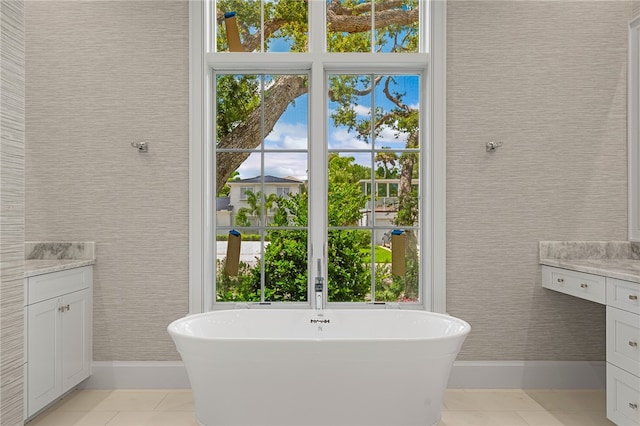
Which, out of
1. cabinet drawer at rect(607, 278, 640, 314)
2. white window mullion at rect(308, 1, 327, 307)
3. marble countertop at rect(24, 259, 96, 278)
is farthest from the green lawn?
marble countertop at rect(24, 259, 96, 278)

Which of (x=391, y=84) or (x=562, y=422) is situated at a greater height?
(x=391, y=84)

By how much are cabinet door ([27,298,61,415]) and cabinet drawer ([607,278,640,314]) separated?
300 cm

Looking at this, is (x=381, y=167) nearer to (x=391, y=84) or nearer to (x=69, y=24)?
(x=391, y=84)

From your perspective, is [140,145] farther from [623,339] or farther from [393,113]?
[623,339]

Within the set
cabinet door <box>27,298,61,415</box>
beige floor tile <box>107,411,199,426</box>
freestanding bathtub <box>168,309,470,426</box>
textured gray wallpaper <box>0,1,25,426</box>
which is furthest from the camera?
beige floor tile <box>107,411,199,426</box>

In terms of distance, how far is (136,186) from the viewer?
3051mm

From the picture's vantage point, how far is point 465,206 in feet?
10.0

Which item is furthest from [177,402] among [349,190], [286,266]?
[349,190]

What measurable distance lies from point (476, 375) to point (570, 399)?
22.3 inches

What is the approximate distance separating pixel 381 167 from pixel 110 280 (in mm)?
1980

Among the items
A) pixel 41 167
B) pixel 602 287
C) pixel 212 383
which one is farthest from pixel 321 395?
pixel 41 167

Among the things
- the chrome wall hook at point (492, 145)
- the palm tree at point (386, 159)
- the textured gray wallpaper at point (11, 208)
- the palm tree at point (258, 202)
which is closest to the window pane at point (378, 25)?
the palm tree at point (386, 159)

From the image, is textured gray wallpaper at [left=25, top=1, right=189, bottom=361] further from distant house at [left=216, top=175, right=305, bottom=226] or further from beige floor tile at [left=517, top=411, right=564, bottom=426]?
beige floor tile at [left=517, top=411, right=564, bottom=426]

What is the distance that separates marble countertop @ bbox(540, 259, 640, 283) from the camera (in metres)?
2.28
